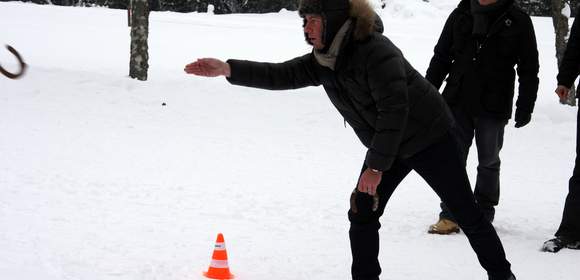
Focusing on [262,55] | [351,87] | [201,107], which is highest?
[262,55]

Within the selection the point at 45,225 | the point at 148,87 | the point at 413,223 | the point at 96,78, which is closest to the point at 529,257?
the point at 413,223

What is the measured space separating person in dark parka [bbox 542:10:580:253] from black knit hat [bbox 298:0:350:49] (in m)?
2.56

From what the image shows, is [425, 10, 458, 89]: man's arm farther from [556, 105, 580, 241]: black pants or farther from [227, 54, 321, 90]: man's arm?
[227, 54, 321, 90]: man's arm

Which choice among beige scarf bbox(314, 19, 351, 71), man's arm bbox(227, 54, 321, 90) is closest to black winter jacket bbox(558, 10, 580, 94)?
man's arm bbox(227, 54, 321, 90)

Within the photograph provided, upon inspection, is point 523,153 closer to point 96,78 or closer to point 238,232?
point 238,232

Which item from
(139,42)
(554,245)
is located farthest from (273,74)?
(139,42)

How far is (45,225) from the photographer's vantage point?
525cm

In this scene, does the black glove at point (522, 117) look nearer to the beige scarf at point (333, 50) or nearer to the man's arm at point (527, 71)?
the man's arm at point (527, 71)

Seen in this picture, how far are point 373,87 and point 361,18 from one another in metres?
0.33

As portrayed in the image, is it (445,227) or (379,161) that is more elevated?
(379,161)

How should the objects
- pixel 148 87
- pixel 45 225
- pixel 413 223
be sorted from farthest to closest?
1. pixel 148 87
2. pixel 413 223
3. pixel 45 225

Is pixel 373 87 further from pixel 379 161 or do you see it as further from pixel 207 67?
pixel 207 67

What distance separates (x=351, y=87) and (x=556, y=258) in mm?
2403

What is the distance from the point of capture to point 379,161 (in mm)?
3557
